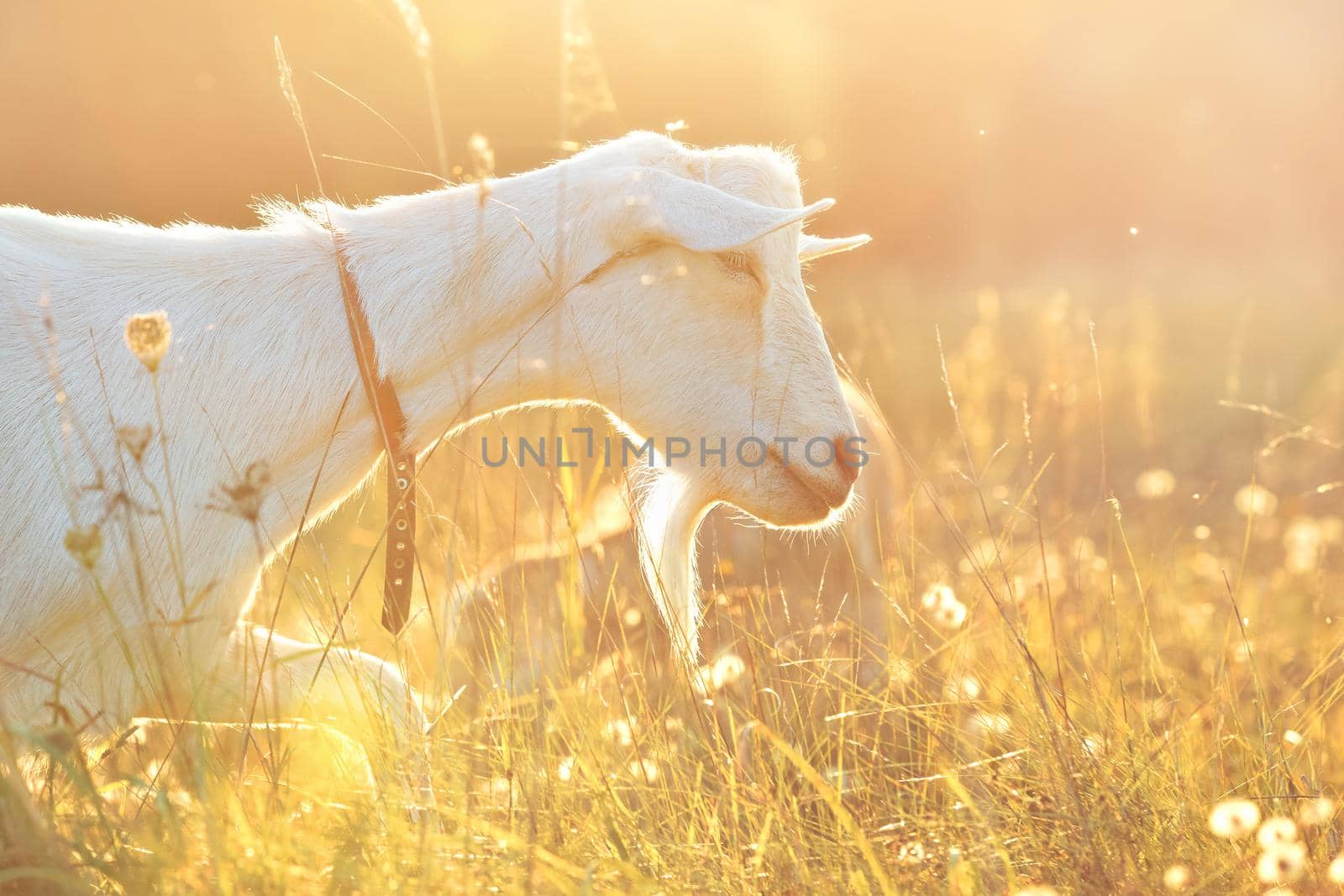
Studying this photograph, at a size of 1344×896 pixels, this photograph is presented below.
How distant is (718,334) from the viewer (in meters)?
2.53

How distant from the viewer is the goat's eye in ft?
8.25


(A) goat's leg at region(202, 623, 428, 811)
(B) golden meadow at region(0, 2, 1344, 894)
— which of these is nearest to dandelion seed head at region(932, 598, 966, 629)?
(B) golden meadow at region(0, 2, 1344, 894)

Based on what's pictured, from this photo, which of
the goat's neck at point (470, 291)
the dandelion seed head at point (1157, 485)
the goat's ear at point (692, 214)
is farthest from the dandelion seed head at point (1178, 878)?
the dandelion seed head at point (1157, 485)

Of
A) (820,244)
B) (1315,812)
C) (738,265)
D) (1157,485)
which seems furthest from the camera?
(1157,485)

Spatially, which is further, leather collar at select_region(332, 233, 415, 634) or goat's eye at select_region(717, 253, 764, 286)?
goat's eye at select_region(717, 253, 764, 286)

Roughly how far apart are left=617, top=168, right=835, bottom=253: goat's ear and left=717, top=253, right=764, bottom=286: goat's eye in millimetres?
127

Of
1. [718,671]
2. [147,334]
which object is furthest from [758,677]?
[147,334]

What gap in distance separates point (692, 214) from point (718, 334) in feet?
0.96

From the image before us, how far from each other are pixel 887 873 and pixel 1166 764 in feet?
1.85

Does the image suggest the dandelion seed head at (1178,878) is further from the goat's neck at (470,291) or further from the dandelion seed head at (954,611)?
the goat's neck at (470,291)

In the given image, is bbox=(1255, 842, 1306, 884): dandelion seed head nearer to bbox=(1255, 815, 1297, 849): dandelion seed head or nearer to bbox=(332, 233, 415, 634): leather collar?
bbox=(1255, 815, 1297, 849): dandelion seed head

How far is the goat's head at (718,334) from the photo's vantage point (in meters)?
2.48

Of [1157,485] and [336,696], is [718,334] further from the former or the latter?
[1157,485]

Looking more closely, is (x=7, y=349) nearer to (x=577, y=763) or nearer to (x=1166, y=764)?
(x=577, y=763)
